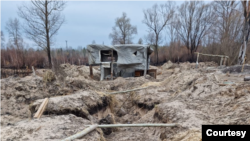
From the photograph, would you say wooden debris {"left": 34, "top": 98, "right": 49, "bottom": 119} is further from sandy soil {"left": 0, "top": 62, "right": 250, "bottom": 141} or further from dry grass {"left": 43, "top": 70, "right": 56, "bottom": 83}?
dry grass {"left": 43, "top": 70, "right": 56, "bottom": 83}

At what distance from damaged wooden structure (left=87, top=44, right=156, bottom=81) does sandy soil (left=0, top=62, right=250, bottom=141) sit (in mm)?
5690

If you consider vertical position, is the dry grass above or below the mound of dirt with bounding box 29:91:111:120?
above

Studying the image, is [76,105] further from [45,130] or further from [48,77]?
[48,77]

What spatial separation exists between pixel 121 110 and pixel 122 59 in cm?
790

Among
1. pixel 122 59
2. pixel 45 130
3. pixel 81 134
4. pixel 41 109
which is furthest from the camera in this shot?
pixel 122 59

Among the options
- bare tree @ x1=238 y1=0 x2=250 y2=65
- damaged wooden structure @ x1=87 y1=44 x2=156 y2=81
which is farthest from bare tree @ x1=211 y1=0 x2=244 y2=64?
damaged wooden structure @ x1=87 y1=44 x2=156 y2=81

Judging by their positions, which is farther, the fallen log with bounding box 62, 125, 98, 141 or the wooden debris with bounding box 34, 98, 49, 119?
the wooden debris with bounding box 34, 98, 49, 119

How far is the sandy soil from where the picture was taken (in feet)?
Result: 11.1

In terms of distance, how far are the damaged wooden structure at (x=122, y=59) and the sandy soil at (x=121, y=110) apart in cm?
569

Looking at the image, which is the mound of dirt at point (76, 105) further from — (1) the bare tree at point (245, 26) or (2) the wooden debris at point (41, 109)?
(1) the bare tree at point (245, 26)

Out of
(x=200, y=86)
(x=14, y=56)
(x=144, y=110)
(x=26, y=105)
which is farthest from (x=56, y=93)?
(x=14, y=56)

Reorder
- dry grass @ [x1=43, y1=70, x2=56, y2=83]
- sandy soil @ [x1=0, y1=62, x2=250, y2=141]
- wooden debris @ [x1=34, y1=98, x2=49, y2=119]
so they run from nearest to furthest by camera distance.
Result: sandy soil @ [x1=0, y1=62, x2=250, y2=141]
wooden debris @ [x1=34, y1=98, x2=49, y2=119]
dry grass @ [x1=43, y1=70, x2=56, y2=83]

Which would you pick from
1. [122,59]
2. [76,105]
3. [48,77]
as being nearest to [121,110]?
[76,105]

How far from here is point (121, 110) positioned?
7.00m
